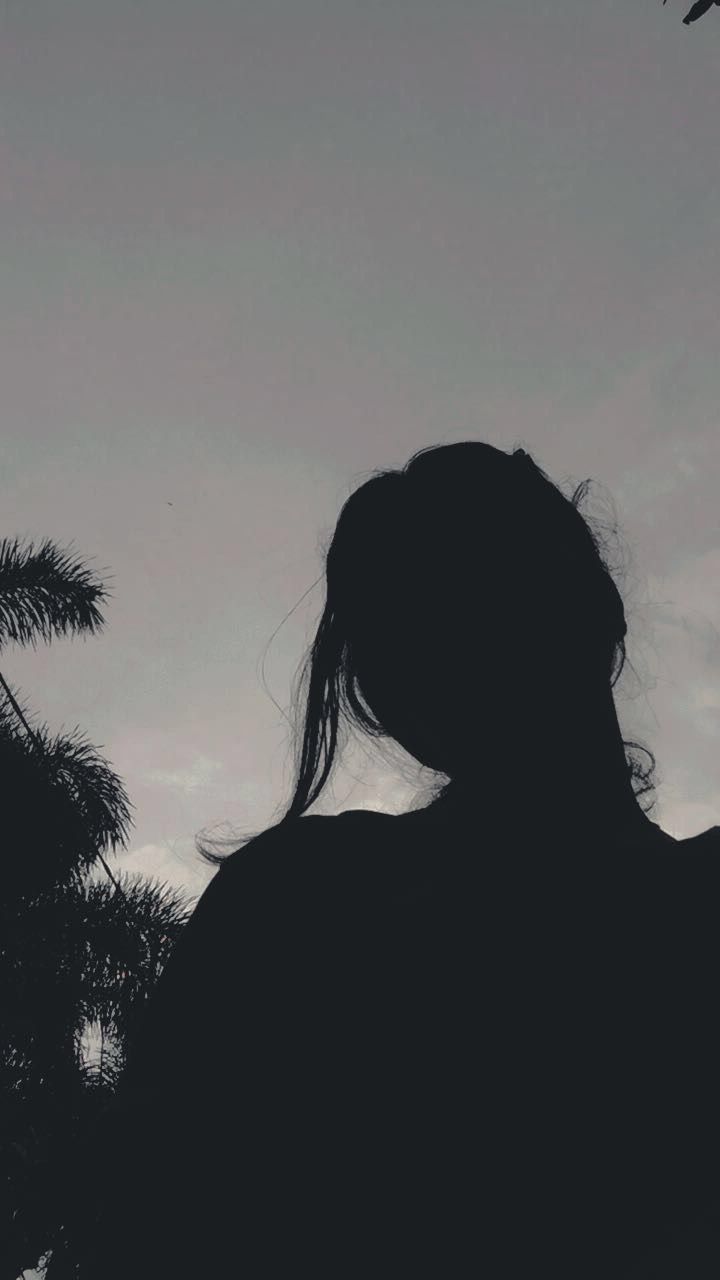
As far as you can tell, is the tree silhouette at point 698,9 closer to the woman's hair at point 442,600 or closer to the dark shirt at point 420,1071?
the woman's hair at point 442,600

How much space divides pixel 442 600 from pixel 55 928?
11.6m

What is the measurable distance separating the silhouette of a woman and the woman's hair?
19 centimetres

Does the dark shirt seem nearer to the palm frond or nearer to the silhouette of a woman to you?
the silhouette of a woman

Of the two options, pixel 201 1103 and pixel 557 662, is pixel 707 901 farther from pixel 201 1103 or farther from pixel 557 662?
pixel 201 1103

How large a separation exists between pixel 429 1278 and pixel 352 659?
0.70 metres

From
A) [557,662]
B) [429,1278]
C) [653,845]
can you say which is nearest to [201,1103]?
[429,1278]

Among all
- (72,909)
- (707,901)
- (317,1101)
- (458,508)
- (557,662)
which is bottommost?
(317,1101)

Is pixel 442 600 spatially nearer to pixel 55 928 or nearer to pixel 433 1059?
pixel 433 1059

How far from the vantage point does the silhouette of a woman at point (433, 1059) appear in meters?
1.00

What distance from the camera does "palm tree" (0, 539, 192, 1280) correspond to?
37.3 feet

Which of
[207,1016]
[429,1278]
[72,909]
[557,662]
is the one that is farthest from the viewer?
[72,909]

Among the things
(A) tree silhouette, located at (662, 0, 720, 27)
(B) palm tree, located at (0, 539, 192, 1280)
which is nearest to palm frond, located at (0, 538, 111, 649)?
(B) palm tree, located at (0, 539, 192, 1280)

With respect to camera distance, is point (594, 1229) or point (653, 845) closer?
point (594, 1229)

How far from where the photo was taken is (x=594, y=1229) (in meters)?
0.99
